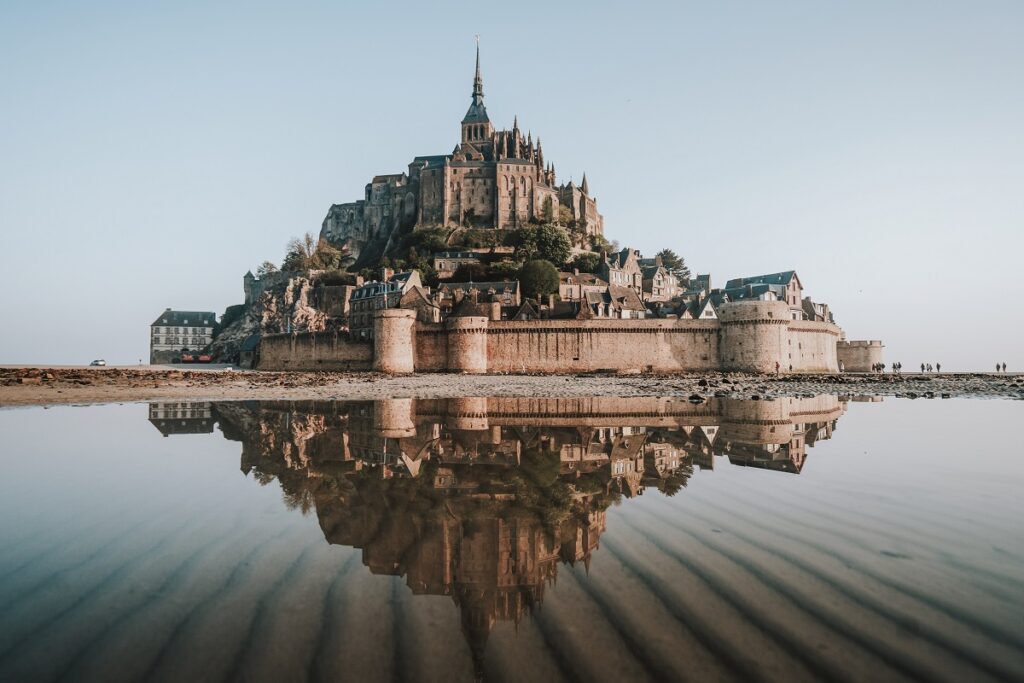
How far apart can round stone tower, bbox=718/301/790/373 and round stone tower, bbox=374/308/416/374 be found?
71.4 ft

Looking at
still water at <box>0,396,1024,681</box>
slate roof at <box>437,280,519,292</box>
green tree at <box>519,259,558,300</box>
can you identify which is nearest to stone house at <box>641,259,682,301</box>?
green tree at <box>519,259,558,300</box>

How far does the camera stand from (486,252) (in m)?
63.0

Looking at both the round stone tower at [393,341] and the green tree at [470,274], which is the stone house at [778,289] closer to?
the green tree at [470,274]

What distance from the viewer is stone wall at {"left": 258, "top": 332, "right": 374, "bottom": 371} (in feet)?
140

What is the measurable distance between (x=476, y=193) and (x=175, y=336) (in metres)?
42.4

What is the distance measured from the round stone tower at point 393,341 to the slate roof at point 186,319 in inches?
1891

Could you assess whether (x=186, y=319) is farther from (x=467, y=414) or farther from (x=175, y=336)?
(x=467, y=414)

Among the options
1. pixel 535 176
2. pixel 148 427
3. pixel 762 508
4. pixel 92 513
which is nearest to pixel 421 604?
pixel 762 508

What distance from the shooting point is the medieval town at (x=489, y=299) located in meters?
40.1

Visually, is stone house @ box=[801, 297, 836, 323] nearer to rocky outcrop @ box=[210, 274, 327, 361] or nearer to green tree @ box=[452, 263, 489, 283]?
green tree @ box=[452, 263, 489, 283]

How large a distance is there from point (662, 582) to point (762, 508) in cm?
294

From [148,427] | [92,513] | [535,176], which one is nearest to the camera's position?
A: [92,513]

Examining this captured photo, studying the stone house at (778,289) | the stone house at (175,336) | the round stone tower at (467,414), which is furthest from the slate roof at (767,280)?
the stone house at (175,336)

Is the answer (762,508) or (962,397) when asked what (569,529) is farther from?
(962,397)
